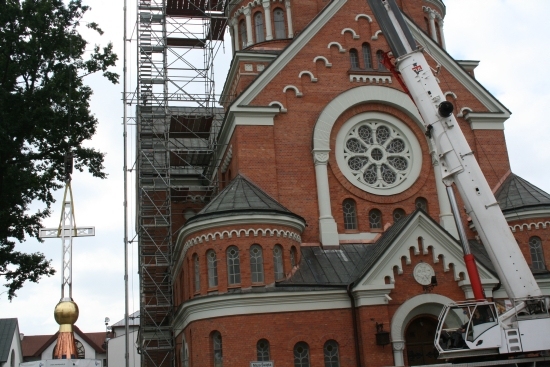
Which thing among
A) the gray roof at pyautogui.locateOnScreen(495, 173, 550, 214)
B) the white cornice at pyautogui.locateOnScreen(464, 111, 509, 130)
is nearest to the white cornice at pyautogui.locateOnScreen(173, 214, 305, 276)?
the gray roof at pyautogui.locateOnScreen(495, 173, 550, 214)

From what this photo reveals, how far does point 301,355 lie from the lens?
24047mm

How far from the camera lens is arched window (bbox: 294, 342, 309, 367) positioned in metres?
23.9

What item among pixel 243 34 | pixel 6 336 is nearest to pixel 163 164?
pixel 243 34

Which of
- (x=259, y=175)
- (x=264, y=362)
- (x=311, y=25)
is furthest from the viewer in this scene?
(x=311, y=25)

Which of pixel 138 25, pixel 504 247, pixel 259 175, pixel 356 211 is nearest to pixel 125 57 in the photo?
pixel 138 25

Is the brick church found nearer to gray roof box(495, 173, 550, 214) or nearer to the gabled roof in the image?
gray roof box(495, 173, 550, 214)

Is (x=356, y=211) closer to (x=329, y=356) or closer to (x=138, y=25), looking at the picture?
(x=329, y=356)

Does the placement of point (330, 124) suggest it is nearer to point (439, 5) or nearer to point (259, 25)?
point (259, 25)

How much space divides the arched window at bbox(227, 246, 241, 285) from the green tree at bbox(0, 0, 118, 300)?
598 centimetres

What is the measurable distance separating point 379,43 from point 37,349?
60187 mm

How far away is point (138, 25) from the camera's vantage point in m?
36.5

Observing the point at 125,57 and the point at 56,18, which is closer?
the point at 56,18

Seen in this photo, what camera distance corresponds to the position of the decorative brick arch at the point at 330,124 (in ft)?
89.5

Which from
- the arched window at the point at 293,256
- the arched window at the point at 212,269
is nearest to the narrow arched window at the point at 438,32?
the arched window at the point at 293,256
